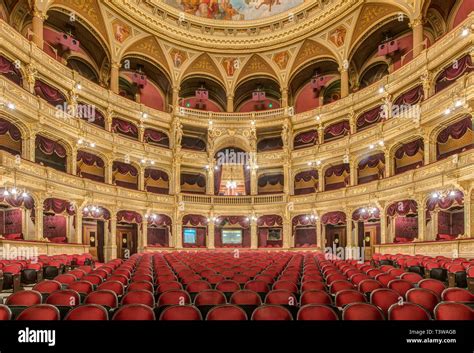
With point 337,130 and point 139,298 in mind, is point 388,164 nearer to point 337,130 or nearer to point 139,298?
point 337,130

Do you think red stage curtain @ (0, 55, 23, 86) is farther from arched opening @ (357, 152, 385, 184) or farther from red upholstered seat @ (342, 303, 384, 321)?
arched opening @ (357, 152, 385, 184)

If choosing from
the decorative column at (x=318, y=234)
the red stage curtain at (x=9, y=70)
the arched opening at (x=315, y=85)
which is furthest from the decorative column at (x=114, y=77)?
the decorative column at (x=318, y=234)

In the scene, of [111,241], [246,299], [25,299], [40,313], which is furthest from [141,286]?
[111,241]

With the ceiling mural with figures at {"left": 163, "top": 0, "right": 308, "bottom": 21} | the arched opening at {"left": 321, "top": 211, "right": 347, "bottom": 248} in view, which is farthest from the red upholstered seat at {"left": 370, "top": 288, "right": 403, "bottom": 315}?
the ceiling mural with figures at {"left": 163, "top": 0, "right": 308, "bottom": 21}

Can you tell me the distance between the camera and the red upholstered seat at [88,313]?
3.47m

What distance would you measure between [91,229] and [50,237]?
3.06 m

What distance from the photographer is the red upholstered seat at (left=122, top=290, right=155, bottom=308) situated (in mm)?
4494

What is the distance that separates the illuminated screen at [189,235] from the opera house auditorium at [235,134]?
0.08m

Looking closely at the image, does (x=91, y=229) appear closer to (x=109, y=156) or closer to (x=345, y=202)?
(x=109, y=156)

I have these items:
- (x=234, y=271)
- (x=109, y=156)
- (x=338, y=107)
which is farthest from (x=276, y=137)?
(x=234, y=271)

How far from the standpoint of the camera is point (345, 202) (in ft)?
69.3

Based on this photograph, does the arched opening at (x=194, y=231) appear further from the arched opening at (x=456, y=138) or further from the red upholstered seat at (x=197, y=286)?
the red upholstered seat at (x=197, y=286)

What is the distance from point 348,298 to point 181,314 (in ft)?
7.68

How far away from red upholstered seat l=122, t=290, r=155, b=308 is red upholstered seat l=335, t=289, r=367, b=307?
2.56 m
